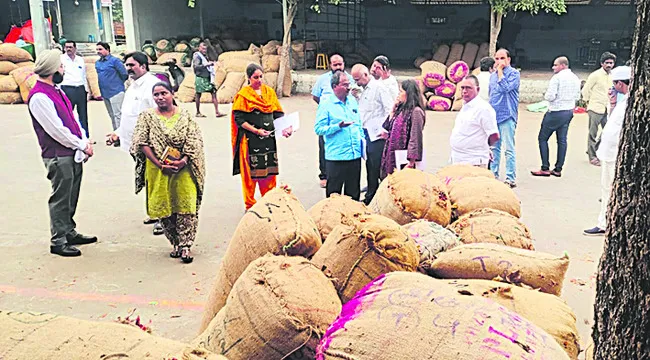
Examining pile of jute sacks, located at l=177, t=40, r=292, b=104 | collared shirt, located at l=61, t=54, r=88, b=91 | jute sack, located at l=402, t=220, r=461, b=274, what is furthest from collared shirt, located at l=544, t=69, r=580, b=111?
pile of jute sacks, located at l=177, t=40, r=292, b=104

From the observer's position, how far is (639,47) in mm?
1132

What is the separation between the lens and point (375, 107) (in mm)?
6527

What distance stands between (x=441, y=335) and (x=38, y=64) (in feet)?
14.3

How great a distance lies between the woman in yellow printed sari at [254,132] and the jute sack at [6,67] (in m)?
11.7

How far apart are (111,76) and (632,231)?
964 centimetres

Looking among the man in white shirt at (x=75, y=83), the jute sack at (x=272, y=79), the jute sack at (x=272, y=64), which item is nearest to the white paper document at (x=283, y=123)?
the man in white shirt at (x=75, y=83)

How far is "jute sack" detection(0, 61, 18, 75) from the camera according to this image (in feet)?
47.8

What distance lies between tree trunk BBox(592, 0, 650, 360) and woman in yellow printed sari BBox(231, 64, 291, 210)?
4.74 meters

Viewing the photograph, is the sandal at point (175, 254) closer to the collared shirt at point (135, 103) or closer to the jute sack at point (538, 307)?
the collared shirt at point (135, 103)

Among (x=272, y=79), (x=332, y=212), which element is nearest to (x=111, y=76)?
(x=272, y=79)

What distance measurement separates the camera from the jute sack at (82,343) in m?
1.81

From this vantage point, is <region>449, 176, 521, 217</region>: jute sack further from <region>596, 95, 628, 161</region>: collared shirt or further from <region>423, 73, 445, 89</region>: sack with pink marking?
<region>423, 73, 445, 89</region>: sack with pink marking

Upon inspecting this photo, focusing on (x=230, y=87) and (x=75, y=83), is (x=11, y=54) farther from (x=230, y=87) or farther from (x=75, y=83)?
(x=75, y=83)

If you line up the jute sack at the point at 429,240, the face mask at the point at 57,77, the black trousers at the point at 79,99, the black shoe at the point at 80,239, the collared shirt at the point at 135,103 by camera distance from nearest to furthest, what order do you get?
1. the jute sack at the point at 429,240
2. the face mask at the point at 57,77
3. the black shoe at the point at 80,239
4. the collared shirt at the point at 135,103
5. the black trousers at the point at 79,99
